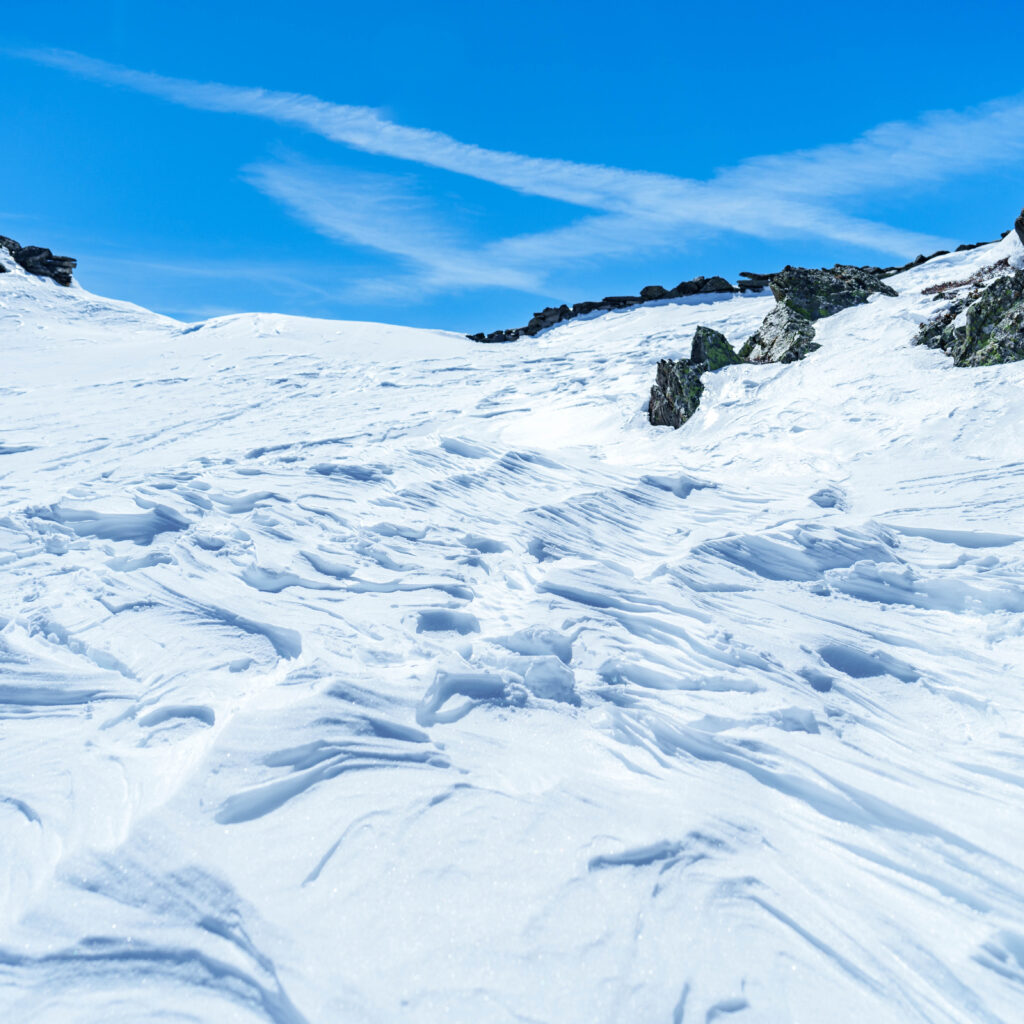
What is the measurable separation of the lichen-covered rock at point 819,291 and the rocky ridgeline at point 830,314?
2 cm

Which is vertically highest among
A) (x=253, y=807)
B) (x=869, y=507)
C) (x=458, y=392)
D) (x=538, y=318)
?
(x=538, y=318)

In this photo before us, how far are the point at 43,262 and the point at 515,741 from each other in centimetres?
3981

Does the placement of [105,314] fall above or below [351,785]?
above

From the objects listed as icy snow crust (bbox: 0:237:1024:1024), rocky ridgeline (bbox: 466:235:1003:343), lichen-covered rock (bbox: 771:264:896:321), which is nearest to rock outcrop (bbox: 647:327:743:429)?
lichen-covered rock (bbox: 771:264:896:321)

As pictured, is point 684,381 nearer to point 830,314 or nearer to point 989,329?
point 989,329

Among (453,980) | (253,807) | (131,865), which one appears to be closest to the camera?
(453,980)

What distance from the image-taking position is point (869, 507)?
7004 millimetres

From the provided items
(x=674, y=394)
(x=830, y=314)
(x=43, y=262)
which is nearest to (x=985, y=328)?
(x=674, y=394)

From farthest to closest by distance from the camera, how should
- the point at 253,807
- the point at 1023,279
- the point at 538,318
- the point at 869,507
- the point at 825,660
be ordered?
the point at 538,318 → the point at 1023,279 → the point at 869,507 → the point at 825,660 → the point at 253,807

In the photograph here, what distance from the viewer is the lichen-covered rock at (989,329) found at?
9445 mm

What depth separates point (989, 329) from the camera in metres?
9.83

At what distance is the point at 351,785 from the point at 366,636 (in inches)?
55.6

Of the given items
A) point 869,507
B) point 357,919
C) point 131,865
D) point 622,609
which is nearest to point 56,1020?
point 131,865

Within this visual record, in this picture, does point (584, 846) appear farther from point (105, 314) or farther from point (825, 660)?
point (105, 314)
